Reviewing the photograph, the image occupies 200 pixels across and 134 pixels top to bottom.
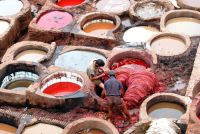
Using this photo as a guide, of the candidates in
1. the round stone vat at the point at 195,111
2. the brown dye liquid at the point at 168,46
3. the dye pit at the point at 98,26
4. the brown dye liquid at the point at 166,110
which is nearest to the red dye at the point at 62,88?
the brown dye liquid at the point at 166,110

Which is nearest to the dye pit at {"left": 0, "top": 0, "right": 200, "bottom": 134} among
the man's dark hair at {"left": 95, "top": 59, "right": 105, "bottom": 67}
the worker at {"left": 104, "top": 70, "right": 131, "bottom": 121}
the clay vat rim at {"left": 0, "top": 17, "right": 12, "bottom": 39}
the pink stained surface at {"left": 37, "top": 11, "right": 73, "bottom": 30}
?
the pink stained surface at {"left": 37, "top": 11, "right": 73, "bottom": 30}

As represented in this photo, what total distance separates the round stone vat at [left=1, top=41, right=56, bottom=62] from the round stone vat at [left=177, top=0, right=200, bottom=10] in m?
4.32

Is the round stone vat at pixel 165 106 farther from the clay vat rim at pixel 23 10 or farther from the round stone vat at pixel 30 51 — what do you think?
the clay vat rim at pixel 23 10

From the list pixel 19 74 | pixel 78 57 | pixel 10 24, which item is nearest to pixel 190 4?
pixel 78 57

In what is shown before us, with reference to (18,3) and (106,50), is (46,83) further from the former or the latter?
(18,3)

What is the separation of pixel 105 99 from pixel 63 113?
1063 mm

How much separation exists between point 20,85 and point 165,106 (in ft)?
12.8

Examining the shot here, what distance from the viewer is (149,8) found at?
15.2 metres

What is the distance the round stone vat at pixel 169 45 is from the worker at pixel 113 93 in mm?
2482

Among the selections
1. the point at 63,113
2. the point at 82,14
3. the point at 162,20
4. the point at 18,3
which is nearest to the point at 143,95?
the point at 63,113

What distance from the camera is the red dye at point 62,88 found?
11953mm

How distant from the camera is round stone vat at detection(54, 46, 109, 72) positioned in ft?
42.2

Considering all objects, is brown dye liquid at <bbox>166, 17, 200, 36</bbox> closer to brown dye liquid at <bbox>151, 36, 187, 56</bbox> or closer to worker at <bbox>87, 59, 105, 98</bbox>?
brown dye liquid at <bbox>151, 36, 187, 56</bbox>

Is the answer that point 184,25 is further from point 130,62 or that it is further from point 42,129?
point 42,129
